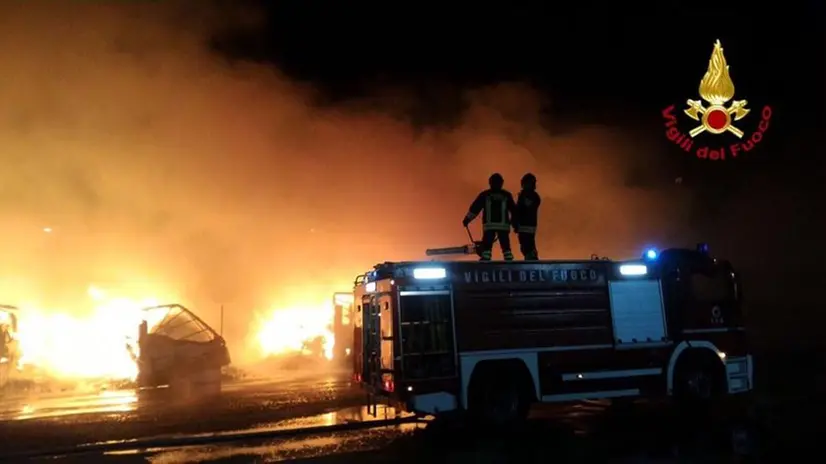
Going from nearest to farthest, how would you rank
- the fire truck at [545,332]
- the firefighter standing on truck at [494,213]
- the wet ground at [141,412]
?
the fire truck at [545,332], the wet ground at [141,412], the firefighter standing on truck at [494,213]

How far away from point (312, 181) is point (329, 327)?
4086 millimetres

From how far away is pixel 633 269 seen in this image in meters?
8.70

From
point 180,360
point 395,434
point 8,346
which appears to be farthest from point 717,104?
point 8,346

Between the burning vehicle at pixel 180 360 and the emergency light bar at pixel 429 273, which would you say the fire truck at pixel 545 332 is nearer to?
the emergency light bar at pixel 429 273

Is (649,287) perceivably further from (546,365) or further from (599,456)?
(599,456)

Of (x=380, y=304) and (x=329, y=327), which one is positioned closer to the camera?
(x=380, y=304)

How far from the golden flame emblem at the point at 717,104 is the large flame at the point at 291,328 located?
10979mm

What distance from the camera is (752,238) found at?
18.0 meters

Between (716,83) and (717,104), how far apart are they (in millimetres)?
653

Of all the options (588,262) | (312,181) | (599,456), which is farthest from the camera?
(312,181)

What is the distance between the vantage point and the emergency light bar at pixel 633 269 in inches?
340

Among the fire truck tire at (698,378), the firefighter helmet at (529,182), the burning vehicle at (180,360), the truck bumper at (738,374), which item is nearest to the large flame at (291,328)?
the burning vehicle at (180,360)

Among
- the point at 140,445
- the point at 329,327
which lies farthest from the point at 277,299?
the point at 140,445

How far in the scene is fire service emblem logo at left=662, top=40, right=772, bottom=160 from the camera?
17033mm
